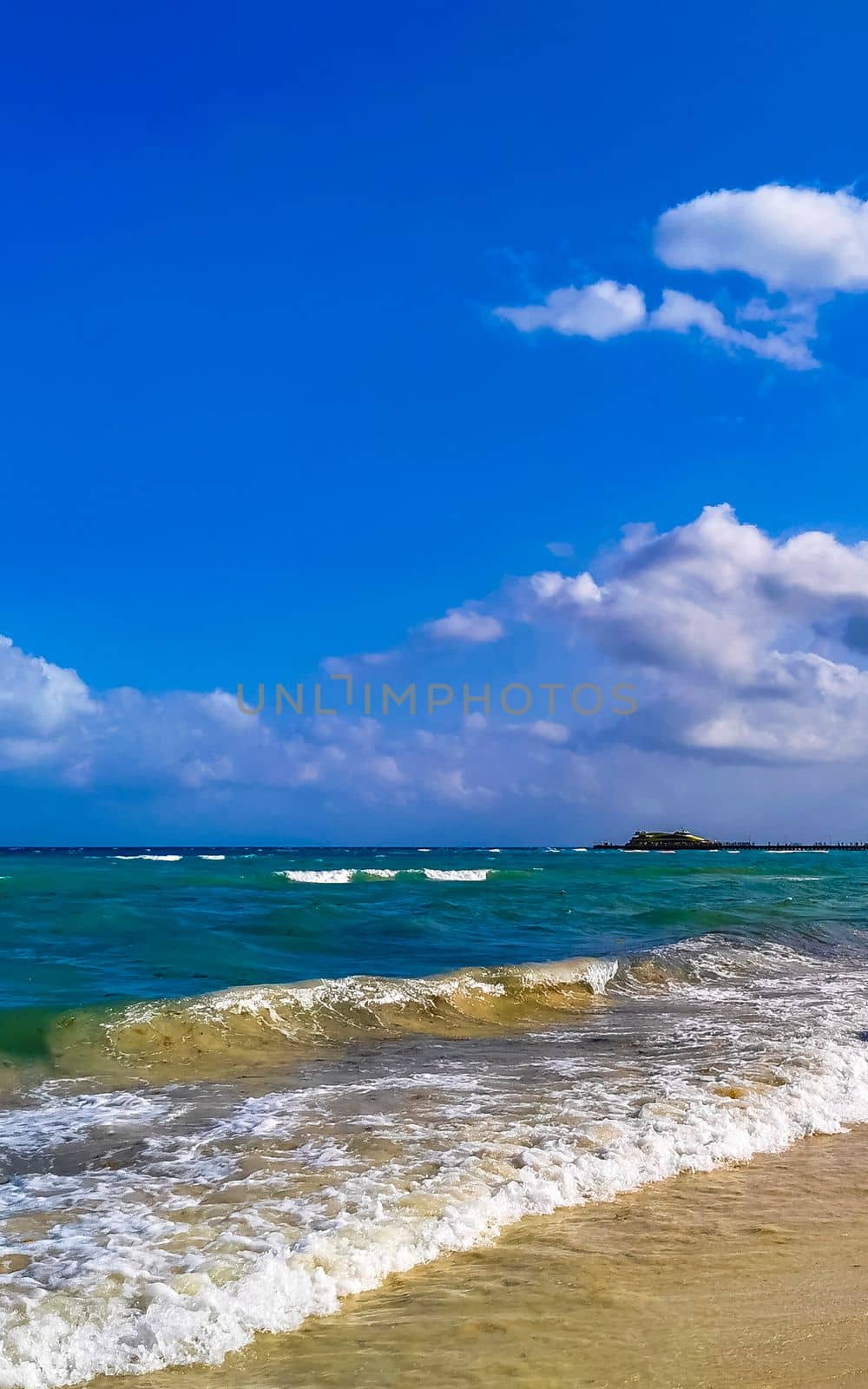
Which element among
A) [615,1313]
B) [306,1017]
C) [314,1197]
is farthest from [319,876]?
[615,1313]

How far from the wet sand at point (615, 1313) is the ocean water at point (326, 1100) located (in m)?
0.22

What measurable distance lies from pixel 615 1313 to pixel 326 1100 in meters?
3.96

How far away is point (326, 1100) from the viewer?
24.8 feet

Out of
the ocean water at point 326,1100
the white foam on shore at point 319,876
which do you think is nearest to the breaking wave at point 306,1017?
the ocean water at point 326,1100

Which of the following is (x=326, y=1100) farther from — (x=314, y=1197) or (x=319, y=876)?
(x=319, y=876)

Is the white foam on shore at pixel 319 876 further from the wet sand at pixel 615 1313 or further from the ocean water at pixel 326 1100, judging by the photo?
the wet sand at pixel 615 1313

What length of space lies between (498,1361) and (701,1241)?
169cm

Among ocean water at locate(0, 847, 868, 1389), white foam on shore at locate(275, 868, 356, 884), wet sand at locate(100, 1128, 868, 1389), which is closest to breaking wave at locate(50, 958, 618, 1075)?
ocean water at locate(0, 847, 868, 1389)

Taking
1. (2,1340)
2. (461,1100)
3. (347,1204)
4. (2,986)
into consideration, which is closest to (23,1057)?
(2,986)

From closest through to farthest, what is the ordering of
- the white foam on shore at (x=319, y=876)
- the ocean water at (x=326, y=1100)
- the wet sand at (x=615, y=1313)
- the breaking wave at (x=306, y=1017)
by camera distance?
the wet sand at (x=615, y=1313), the ocean water at (x=326, y=1100), the breaking wave at (x=306, y=1017), the white foam on shore at (x=319, y=876)

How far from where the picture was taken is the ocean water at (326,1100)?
4.32 metres

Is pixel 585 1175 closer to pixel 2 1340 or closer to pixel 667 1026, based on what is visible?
pixel 2 1340

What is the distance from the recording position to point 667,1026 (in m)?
10.9

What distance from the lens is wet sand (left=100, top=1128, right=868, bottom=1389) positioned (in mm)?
3510
